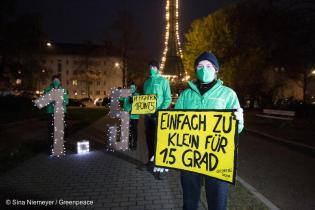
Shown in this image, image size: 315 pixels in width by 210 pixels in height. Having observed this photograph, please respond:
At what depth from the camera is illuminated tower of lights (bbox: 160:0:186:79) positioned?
6084 cm

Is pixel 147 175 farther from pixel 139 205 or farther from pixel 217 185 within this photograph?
pixel 217 185

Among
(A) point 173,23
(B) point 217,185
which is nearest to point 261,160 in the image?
(B) point 217,185

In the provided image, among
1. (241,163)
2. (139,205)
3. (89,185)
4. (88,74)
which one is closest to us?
(139,205)

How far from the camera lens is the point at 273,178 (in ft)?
23.0

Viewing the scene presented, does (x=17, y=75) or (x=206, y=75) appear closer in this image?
(x=206, y=75)

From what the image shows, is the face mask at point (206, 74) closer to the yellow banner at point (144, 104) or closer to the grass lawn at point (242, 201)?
the grass lawn at point (242, 201)

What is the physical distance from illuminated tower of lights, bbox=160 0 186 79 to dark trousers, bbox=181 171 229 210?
58072 mm

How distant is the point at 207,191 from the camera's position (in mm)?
3545

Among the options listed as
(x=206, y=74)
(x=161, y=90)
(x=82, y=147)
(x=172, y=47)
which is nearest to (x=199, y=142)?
(x=206, y=74)

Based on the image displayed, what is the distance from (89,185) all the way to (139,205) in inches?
56.5

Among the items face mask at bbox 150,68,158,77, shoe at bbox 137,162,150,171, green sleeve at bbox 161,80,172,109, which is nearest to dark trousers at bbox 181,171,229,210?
green sleeve at bbox 161,80,172,109

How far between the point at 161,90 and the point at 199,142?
11.1ft

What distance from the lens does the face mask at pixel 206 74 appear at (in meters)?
3.59

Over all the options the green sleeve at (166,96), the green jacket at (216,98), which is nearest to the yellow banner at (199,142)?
the green jacket at (216,98)
